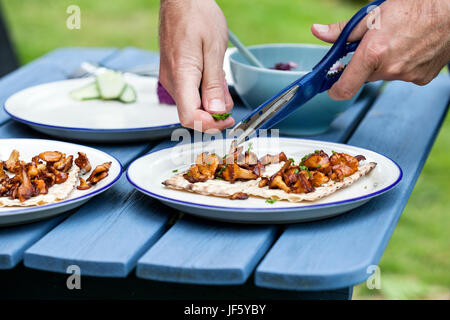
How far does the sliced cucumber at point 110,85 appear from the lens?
2.21m

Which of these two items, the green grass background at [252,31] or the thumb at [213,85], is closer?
the thumb at [213,85]

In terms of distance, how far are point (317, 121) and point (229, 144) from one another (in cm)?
38

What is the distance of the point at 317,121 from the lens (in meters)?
2.03

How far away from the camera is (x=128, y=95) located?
7.35 ft

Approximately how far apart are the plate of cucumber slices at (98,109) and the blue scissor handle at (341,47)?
515 mm

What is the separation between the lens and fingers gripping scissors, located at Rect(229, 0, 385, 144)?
1.60 m

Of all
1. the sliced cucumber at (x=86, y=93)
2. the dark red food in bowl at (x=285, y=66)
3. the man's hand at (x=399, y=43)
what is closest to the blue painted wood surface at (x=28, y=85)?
the sliced cucumber at (x=86, y=93)

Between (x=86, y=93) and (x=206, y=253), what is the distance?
1149 mm

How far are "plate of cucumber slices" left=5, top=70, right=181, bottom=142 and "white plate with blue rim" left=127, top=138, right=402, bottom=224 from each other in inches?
8.8

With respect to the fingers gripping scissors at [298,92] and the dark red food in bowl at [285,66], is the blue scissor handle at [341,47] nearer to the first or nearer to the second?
the fingers gripping scissors at [298,92]

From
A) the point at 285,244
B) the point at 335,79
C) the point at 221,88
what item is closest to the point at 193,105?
the point at 221,88

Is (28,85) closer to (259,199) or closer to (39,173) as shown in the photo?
(39,173)

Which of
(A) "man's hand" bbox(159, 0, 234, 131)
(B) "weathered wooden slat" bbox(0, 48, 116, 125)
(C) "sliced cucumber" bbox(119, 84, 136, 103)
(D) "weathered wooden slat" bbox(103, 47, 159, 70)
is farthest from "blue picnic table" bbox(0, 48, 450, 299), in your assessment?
(D) "weathered wooden slat" bbox(103, 47, 159, 70)
